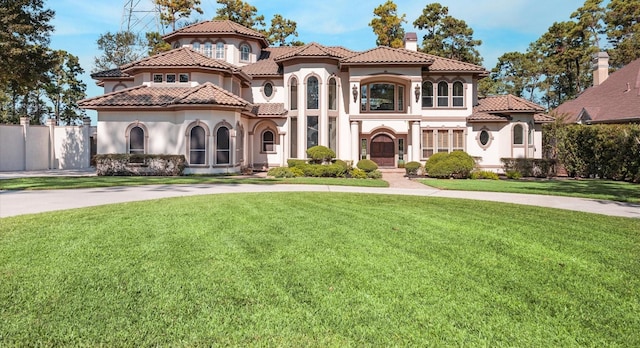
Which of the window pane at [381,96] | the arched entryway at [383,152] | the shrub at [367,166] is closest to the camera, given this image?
the shrub at [367,166]

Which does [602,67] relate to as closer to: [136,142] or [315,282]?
[136,142]

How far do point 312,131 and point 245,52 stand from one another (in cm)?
977

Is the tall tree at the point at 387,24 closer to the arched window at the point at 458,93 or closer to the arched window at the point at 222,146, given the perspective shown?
the arched window at the point at 458,93

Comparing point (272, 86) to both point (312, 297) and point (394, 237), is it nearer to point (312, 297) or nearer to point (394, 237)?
point (394, 237)

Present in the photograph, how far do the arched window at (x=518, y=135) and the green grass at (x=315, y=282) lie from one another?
753 inches

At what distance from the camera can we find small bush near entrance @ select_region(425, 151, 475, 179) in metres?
19.8

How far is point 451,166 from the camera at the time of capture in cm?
1972

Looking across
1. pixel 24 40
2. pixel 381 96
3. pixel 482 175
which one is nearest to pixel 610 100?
pixel 482 175

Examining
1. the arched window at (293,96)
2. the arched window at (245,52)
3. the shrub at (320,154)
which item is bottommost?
the shrub at (320,154)

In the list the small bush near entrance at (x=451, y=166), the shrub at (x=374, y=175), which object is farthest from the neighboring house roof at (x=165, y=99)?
the small bush near entrance at (x=451, y=166)

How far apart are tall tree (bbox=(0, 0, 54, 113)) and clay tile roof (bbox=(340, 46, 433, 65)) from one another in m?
17.7

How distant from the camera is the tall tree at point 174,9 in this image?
3866 centimetres

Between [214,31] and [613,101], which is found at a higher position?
[214,31]

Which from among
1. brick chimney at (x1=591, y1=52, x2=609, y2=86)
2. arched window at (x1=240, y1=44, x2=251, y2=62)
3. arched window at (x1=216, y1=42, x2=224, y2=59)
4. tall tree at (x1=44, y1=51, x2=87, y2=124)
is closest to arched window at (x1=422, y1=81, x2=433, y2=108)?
arched window at (x1=240, y1=44, x2=251, y2=62)
